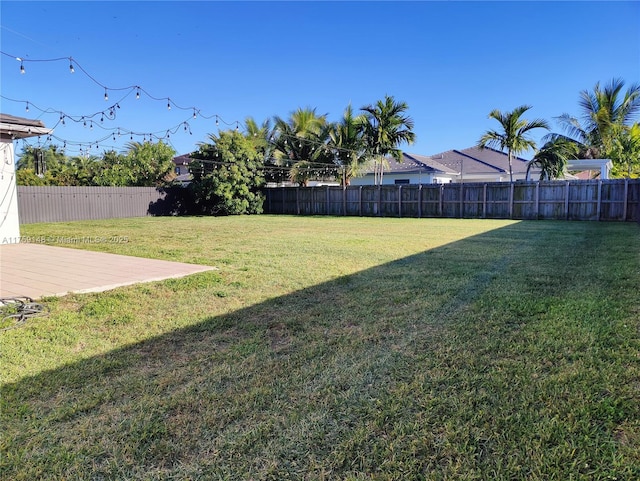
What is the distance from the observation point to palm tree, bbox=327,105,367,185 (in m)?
19.2

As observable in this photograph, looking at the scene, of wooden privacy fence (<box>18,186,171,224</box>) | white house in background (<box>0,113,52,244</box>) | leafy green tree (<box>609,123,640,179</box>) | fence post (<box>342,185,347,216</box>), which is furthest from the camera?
fence post (<box>342,185,347,216</box>)

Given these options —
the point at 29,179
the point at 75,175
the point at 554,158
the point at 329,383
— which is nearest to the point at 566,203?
the point at 554,158

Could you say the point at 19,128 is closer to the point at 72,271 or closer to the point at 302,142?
the point at 72,271

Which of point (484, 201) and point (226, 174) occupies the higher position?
point (226, 174)

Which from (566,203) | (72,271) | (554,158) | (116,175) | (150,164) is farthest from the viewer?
(150,164)

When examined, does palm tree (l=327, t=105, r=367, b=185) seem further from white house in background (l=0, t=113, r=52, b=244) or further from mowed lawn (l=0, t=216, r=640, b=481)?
mowed lawn (l=0, t=216, r=640, b=481)

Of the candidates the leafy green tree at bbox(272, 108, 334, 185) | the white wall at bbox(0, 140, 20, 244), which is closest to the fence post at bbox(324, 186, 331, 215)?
the leafy green tree at bbox(272, 108, 334, 185)

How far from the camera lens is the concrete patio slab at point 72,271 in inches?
171

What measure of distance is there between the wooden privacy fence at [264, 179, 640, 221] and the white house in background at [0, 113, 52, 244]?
1293 centimetres

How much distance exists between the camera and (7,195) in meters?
7.73

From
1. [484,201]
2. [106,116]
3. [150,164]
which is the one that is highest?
[106,116]

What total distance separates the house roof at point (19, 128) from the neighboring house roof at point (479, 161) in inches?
730

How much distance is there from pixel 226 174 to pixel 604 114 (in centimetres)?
1972

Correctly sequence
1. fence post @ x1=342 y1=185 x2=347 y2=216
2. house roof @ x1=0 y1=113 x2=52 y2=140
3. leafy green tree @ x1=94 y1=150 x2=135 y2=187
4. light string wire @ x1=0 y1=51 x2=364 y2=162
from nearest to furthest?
house roof @ x1=0 y1=113 x2=52 y2=140 < light string wire @ x1=0 y1=51 x2=364 y2=162 < fence post @ x1=342 y1=185 x2=347 y2=216 < leafy green tree @ x1=94 y1=150 x2=135 y2=187
